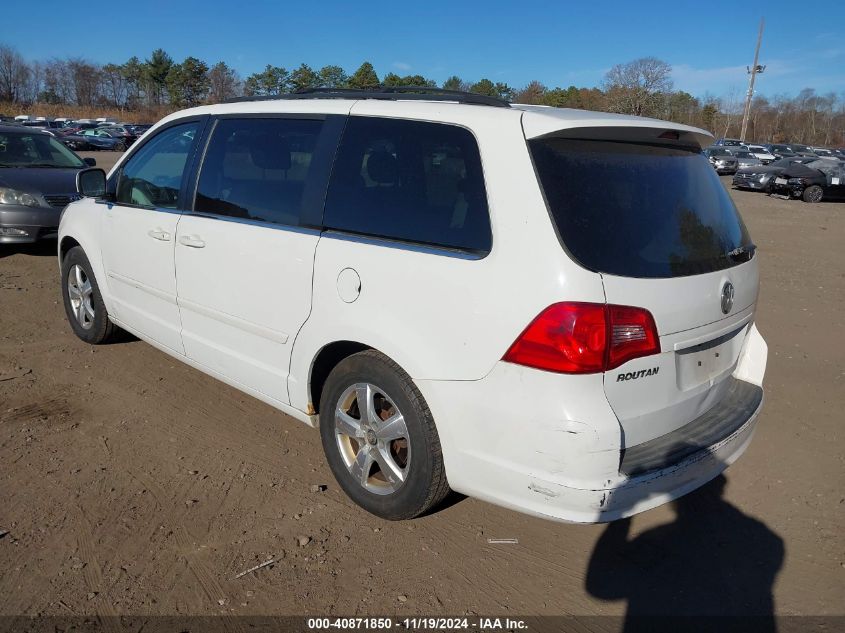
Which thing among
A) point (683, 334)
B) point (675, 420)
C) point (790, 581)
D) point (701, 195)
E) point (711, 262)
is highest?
point (701, 195)

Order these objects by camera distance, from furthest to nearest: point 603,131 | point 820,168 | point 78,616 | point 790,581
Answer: point 820,168
point 790,581
point 603,131
point 78,616

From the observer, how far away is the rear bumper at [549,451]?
7.49ft

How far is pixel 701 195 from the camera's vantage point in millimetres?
2904

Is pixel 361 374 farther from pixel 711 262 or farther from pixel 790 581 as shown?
pixel 790 581

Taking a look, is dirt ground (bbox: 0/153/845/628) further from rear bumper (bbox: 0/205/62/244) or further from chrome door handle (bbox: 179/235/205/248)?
rear bumper (bbox: 0/205/62/244)

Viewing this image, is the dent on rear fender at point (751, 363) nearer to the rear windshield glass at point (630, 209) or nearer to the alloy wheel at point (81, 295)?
the rear windshield glass at point (630, 209)

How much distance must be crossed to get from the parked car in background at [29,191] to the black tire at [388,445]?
692 centimetres

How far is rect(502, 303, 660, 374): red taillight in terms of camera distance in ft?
7.39

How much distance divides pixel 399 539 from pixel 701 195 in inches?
82.7

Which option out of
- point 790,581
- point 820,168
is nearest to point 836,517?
point 790,581

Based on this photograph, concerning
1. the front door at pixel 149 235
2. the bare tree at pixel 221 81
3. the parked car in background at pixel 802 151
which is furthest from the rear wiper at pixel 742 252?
the bare tree at pixel 221 81

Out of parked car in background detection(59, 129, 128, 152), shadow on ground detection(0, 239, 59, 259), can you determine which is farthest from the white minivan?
parked car in background detection(59, 129, 128, 152)

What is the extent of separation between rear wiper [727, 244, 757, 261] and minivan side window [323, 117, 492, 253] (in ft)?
3.96

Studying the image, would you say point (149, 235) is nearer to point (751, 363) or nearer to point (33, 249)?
point (751, 363)
